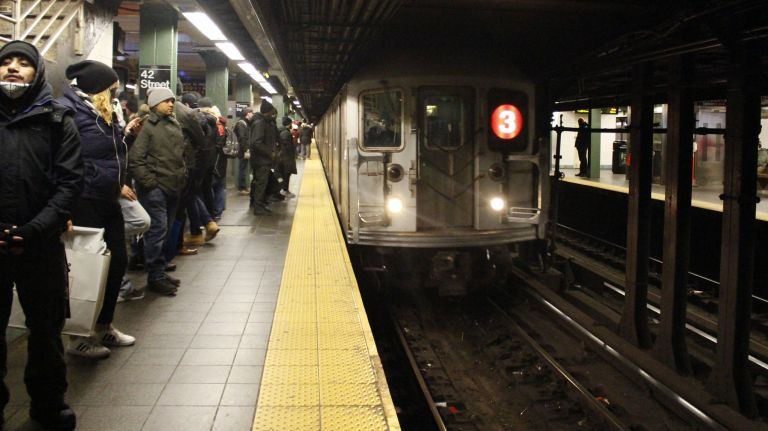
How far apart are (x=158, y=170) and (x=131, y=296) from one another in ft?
3.66

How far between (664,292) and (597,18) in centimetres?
295

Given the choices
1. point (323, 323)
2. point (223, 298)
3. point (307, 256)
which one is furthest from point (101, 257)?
point (307, 256)

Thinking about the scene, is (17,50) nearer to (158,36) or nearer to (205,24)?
(205,24)

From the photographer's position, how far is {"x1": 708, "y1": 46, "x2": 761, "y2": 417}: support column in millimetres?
4379

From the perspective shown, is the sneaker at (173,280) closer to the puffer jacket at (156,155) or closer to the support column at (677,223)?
the puffer jacket at (156,155)

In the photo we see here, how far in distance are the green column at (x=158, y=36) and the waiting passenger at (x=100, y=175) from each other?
225 inches

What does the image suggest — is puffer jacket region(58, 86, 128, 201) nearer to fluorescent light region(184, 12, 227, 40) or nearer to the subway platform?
the subway platform

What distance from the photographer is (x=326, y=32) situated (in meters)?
7.23

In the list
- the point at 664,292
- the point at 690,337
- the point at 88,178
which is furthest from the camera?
the point at 690,337

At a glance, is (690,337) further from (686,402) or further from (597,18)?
(597,18)

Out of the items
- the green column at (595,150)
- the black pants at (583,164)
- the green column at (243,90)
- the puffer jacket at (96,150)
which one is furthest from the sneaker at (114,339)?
the green column at (243,90)

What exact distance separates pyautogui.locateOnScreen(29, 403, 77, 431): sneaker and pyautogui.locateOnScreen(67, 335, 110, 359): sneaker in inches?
39.4

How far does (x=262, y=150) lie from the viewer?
11.1m

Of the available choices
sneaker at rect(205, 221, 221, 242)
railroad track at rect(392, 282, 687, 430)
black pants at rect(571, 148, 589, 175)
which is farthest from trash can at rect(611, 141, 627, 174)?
sneaker at rect(205, 221, 221, 242)
